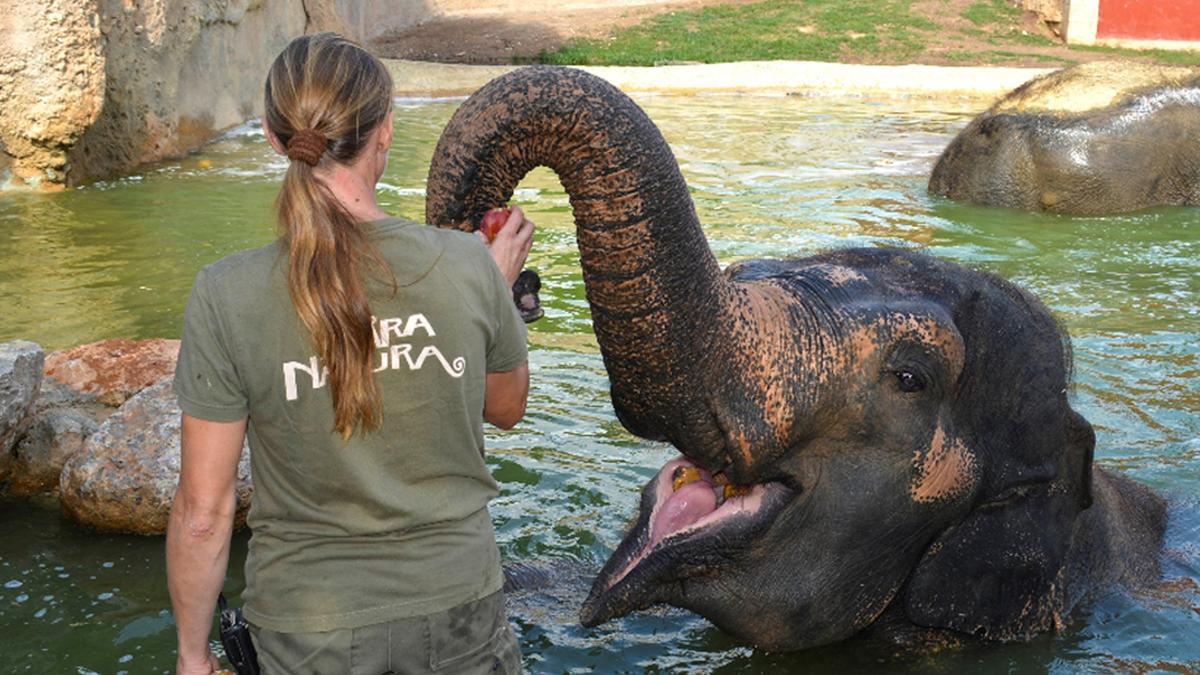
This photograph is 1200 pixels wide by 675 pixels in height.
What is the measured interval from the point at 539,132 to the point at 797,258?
4.01 ft

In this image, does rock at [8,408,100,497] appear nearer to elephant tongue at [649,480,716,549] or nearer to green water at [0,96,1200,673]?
green water at [0,96,1200,673]

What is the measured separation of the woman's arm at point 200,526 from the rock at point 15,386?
256 cm

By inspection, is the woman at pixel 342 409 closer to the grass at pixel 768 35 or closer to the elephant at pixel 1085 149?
the elephant at pixel 1085 149

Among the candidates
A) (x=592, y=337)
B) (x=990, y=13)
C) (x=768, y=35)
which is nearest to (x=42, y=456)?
(x=592, y=337)

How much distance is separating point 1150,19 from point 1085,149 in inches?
690

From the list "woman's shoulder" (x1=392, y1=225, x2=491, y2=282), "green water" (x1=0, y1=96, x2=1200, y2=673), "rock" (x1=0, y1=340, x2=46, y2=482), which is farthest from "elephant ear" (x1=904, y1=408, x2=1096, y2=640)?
"rock" (x1=0, y1=340, x2=46, y2=482)

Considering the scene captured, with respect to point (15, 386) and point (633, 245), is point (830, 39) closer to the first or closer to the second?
point (15, 386)

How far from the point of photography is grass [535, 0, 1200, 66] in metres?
25.6

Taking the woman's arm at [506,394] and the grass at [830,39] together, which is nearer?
the woman's arm at [506,394]

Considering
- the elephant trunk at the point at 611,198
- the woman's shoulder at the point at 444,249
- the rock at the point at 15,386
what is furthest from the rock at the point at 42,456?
the woman's shoulder at the point at 444,249

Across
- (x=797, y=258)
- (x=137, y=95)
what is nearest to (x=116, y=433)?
(x=797, y=258)

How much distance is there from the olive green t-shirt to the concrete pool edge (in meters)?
17.3

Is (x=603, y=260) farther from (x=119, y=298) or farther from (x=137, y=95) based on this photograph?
(x=137, y=95)

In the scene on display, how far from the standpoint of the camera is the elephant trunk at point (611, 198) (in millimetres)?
3131
